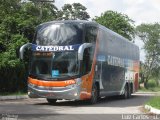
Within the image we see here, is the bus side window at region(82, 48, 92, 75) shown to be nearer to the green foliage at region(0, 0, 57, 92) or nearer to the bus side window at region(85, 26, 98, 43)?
the bus side window at region(85, 26, 98, 43)

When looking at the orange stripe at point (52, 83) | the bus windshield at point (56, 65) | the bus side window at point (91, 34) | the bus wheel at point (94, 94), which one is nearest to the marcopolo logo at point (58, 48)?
the bus windshield at point (56, 65)

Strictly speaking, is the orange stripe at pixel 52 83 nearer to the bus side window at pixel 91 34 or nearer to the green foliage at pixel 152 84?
the bus side window at pixel 91 34

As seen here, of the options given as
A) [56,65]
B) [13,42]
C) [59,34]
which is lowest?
[56,65]

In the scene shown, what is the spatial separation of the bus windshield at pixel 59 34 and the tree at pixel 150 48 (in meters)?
64.7

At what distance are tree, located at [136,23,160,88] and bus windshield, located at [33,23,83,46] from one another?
64.7 m

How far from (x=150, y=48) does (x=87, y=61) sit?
217ft

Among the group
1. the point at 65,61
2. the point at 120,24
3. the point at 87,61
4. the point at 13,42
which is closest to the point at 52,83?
the point at 65,61

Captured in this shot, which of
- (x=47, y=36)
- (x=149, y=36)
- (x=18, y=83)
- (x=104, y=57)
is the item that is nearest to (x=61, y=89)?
(x=47, y=36)

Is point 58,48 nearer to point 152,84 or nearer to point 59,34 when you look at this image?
point 59,34

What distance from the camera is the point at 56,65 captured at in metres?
20.6

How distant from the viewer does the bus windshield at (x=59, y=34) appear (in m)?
20.8

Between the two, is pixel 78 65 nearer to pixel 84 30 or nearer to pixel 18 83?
pixel 84 30

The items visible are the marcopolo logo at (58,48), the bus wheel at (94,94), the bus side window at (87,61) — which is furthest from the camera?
the bus wheel at (94,94)

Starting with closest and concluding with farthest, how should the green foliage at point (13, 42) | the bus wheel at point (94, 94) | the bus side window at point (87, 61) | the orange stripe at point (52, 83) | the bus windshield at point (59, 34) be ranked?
the orange stripe at point (52, 83), the bus windshield at point (59, 34), the bus side window at point (87, 61), the bus wheel at point (94, 94), the green foliage at point (13, 42)
